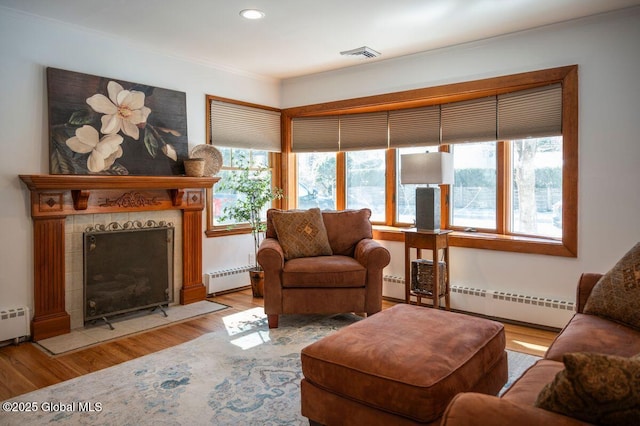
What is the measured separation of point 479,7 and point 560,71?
0.91 meters

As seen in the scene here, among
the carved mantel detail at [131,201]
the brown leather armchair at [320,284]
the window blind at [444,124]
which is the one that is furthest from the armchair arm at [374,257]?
the carved mantel detail at [131,201]

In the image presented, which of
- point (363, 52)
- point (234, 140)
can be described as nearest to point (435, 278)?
point (363, 52)

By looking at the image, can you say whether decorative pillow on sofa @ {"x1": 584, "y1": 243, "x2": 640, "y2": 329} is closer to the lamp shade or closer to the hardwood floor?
the hardwood floor

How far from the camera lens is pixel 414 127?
448cm

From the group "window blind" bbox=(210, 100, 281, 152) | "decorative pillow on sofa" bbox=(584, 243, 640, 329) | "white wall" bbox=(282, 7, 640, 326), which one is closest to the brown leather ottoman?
"decorative pillow on sofa" bbox=(584, 243, 640, 329)

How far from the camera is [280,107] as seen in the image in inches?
210

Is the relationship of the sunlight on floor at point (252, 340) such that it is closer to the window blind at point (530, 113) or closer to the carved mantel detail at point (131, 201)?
the carved mantel detail at point (131, 201)

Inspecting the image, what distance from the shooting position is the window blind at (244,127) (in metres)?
4.62

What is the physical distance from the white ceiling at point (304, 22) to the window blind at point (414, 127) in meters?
0.59

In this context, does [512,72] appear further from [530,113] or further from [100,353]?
[100,353]

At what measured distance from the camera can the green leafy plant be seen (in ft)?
14.9

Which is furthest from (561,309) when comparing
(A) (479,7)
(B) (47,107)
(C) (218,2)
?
(B) (47,107)

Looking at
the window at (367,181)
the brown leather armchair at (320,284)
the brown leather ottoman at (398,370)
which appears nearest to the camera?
the brown leather ottoman at (398,370)

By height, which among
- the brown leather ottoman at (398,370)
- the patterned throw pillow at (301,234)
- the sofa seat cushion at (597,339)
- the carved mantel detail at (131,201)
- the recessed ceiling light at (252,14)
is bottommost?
the brown leather ottoman at (398,370)
